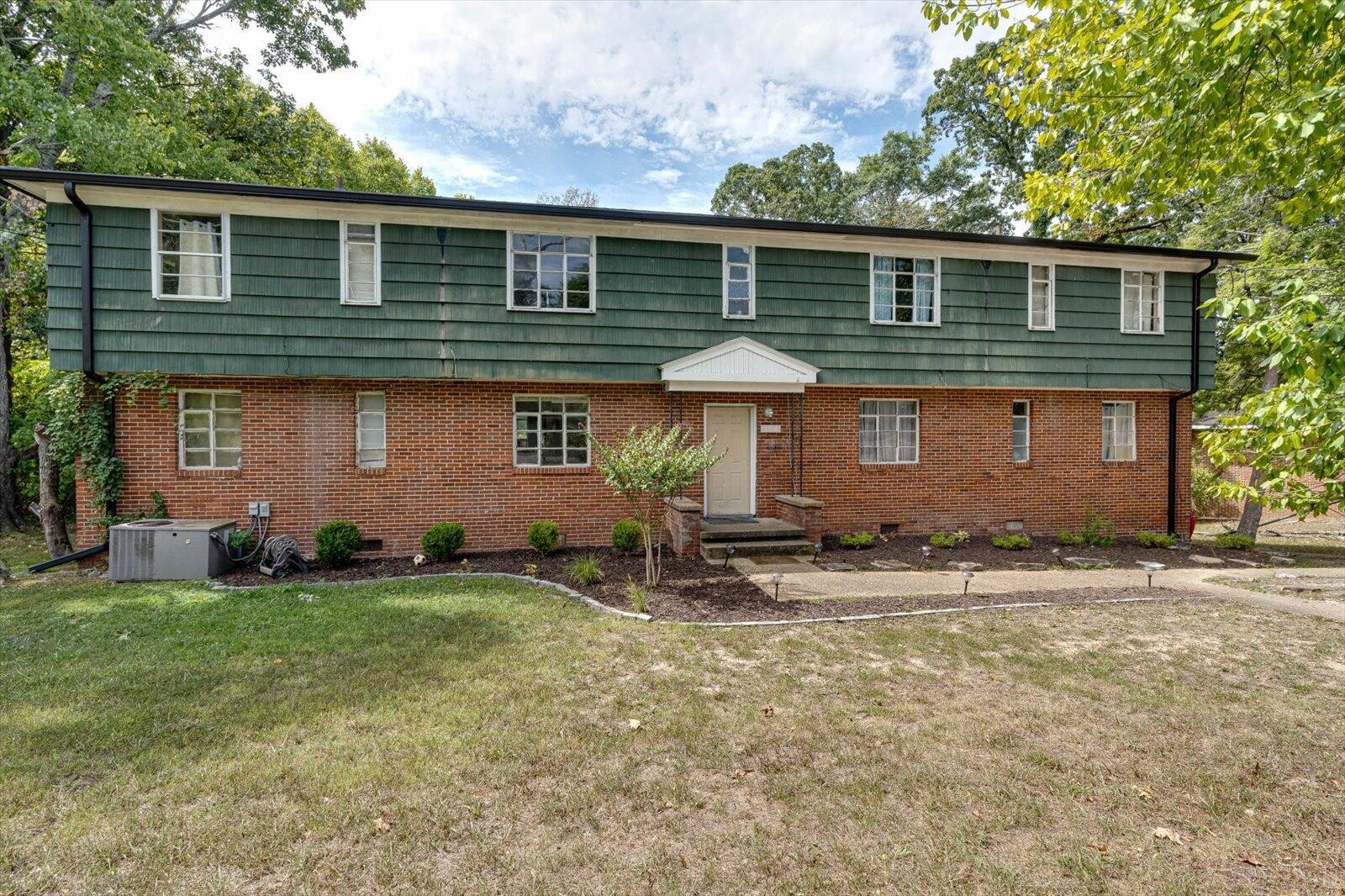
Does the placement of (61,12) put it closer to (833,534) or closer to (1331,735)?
(833,534)

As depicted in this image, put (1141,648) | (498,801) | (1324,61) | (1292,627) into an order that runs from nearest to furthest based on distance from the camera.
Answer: (498,801) < (1324,61) < (1141,648) < (1292,627)

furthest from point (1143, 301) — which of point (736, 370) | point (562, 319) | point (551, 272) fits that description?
point (551, 272)

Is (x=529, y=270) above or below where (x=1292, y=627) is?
above

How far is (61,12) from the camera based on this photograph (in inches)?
413

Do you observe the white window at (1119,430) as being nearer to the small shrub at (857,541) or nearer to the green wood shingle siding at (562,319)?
the green wood shingle siding at (562,319)

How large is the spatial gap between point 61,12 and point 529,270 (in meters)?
9.74

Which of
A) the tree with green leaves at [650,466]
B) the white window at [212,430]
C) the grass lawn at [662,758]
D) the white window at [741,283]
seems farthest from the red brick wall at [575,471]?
the grass lawn at [662,758]

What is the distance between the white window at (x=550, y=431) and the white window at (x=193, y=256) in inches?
183

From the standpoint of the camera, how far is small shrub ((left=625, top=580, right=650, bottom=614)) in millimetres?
6590

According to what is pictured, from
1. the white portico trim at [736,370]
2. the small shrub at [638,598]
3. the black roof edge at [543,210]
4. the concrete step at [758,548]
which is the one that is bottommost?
the small shrub at [638,598]

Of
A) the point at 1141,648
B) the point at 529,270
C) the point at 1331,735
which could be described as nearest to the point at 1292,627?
the point at 1141,648

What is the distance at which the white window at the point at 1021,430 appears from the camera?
1197 cm

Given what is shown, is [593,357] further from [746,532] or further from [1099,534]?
[1099,534]

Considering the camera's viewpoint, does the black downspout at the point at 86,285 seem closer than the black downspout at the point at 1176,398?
Yes
